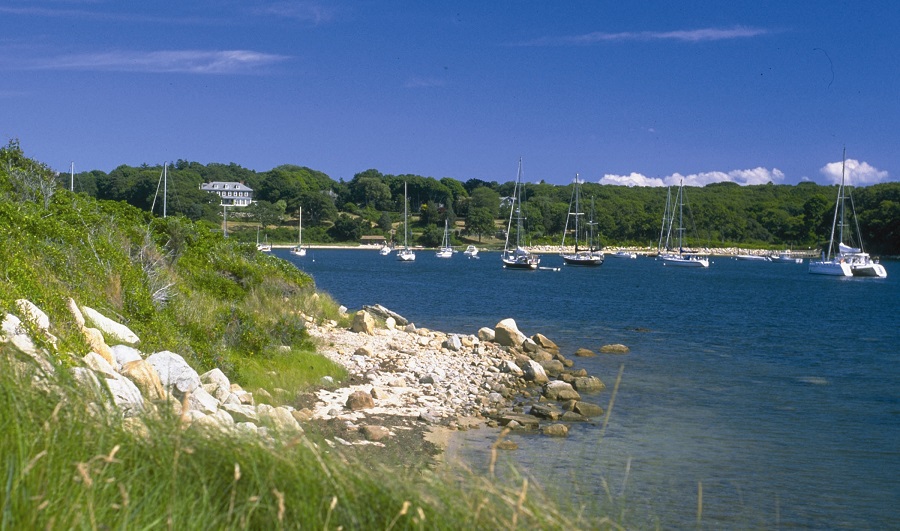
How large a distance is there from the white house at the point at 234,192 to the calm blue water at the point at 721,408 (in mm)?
95041

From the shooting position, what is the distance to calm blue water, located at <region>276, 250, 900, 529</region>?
11055mm

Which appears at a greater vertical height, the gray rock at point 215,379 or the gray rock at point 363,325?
the gray rock at point 215,379

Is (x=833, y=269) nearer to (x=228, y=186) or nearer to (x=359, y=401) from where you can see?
(x=359, y=401)

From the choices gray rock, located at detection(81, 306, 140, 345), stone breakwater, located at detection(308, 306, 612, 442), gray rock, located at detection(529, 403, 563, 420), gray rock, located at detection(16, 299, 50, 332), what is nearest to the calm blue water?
gray rock, located at detection(529, 403, 563, 420)

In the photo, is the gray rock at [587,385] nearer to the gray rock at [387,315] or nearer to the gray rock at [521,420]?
the gray rock at [521,420]

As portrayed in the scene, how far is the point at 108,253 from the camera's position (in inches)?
583

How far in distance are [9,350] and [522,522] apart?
10.9 feet

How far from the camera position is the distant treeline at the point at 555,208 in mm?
124250

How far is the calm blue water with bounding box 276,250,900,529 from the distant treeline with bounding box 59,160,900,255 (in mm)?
70965

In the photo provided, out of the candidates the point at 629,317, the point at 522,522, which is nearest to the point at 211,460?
the point at 522,522

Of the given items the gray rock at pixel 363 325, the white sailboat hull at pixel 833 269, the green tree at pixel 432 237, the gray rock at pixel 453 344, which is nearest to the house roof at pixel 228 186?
the green tree at pixel 432 237

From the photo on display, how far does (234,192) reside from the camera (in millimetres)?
145125

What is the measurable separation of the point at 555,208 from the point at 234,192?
179 ft

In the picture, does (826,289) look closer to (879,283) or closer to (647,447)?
(879,283)
